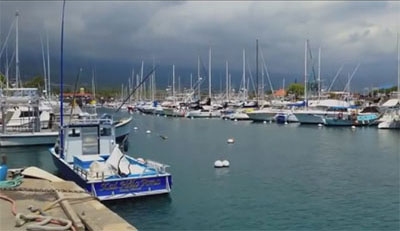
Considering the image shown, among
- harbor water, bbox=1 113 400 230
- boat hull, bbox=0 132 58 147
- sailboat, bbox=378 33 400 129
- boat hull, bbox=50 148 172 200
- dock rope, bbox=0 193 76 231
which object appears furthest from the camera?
sailboat, bbox=378 33 400 129

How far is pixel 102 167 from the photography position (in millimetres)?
22922

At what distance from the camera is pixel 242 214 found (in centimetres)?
2184

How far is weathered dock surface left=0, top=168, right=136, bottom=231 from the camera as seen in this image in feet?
35.3

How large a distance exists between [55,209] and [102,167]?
1065 centimetres

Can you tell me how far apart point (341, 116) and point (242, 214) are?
62.9 metres

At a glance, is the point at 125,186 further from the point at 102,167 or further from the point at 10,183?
the point at 10,183

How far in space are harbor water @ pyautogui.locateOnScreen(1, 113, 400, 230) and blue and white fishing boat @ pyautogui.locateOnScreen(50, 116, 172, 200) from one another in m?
0.70

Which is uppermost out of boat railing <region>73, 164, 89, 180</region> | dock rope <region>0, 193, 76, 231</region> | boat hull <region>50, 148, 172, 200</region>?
dock rope <region>0, 193, 76, 231</region>

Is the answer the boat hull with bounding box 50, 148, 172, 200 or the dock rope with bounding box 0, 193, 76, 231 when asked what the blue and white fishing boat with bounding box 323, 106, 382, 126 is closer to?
the boat hull with bounding box 50, 148, 172, 200

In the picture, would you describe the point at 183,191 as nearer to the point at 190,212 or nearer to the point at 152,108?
the point at 190,212

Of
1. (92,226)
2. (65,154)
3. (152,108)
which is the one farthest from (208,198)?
(152,108)

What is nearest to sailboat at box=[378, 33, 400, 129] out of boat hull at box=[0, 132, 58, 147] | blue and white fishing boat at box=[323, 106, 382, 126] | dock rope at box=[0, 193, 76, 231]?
blue and white fishing boat at box=[323, 106, 382, 126]

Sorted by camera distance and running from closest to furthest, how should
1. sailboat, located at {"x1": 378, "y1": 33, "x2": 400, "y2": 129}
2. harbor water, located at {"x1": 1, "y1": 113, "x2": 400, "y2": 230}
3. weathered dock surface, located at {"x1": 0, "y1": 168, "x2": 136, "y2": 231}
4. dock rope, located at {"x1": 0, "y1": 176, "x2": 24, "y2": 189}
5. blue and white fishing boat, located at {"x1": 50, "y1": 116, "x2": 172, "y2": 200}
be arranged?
1. weathered dock surface, located at {"x1": 0, "y1": 168, "x2": 136, "y2": 231}
2. dock rope, located at {"x1": 0, "y1": 176, "x2": 24, "y2": 189}
3. harbor water, located at {"x1": 1, "y1": 113, "x2": 400, "y2": 230}
4. blue and white fishing boat, located at {"x1": 50, "y1": 116, "x2": 172, "y2": 200}
5. sailboat, located at {"x1": 378, "y1": 33, "x2": 400, "y2": 129}

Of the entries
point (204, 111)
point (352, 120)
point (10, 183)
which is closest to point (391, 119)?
point (352, 120)
